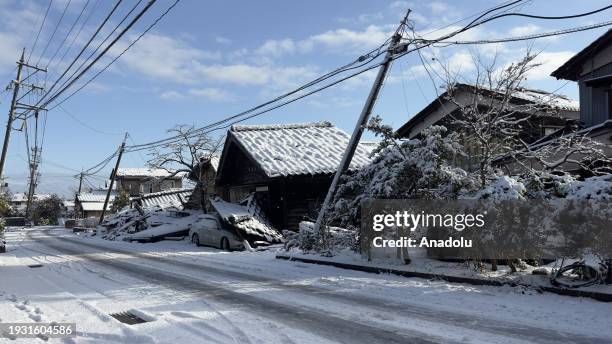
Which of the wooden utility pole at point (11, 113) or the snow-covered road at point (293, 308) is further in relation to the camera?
the wooden utility pole at point (11, 113)

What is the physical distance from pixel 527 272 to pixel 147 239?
65.8ft

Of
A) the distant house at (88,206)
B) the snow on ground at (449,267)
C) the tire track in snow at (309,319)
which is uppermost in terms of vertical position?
the distant house at (88,206)

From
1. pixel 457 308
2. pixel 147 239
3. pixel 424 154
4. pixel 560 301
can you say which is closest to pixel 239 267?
pixel 424 154

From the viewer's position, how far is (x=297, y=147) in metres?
25.4

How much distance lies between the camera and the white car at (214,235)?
19.9 m

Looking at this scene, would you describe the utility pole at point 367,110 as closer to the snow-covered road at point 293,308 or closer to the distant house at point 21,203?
the snow-covered road at point 293,308

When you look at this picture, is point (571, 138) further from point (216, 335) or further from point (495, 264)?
point (216, 335)

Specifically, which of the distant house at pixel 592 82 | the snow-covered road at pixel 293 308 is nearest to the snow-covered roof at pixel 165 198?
the snow-covered road at pixel 293 308

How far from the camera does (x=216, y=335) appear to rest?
6.29 metres

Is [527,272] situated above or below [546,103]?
below

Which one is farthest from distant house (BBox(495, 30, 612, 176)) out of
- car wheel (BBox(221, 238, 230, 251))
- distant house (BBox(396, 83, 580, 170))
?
car wheel (BBox(221, 238, 230, 251))

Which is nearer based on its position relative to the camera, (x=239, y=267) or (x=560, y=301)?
(x=560, y=301)

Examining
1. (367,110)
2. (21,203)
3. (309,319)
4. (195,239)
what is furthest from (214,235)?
(21,203)

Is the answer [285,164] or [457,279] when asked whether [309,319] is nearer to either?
[457,279]
